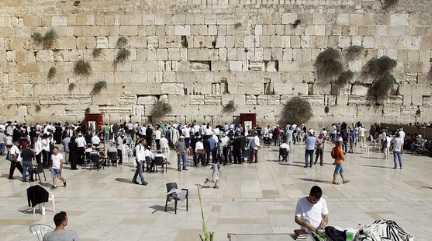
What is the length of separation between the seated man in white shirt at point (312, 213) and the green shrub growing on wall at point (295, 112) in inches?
681

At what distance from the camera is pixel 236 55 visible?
23703mm

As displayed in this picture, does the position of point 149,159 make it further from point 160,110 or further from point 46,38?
point 46,38

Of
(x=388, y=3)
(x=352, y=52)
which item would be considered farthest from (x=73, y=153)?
(x=388, y=3)

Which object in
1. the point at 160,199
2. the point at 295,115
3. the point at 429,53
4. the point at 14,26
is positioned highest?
the point at 14,26

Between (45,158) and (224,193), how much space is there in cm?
691

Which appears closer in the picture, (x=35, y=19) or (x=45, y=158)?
(x=45, y=158)

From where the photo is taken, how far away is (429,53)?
2370 cm

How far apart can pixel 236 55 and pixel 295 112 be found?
3.94 meters

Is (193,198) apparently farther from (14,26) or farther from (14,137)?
(14,26)

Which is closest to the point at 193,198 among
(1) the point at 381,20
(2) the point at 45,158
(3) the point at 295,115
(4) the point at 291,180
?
(4) the point at 291,180

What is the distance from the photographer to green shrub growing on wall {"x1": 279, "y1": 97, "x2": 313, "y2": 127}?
23234 millimetres

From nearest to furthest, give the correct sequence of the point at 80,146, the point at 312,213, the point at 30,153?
1. the point at 312,213
2. the point at 30,153
3. the point at 80,146

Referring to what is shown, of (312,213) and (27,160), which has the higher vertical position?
(312,213)

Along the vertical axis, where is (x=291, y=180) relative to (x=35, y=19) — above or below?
below
